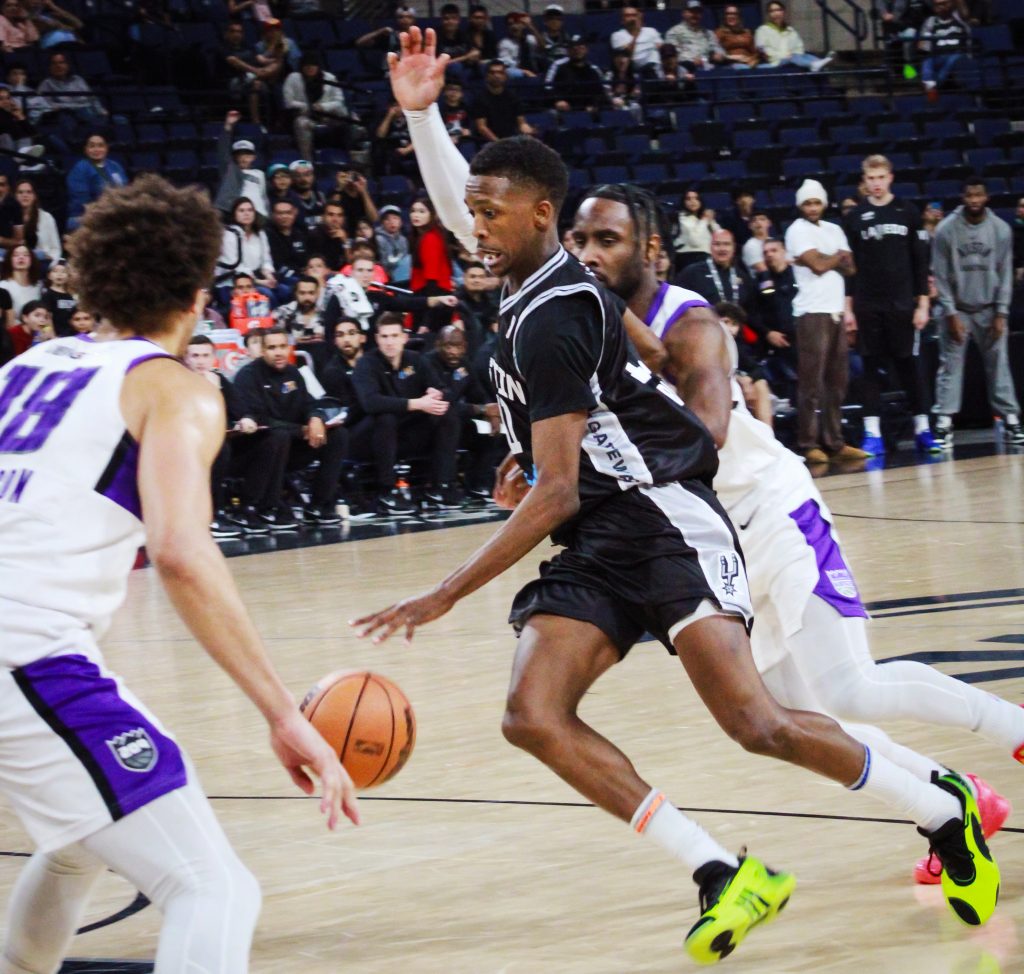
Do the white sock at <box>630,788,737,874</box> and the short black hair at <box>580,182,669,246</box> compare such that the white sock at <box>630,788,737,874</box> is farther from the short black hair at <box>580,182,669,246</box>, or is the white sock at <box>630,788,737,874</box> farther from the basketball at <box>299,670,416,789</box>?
the short black hair at <box>580,182,669,246</box>

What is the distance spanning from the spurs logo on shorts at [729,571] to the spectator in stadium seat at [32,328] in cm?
841

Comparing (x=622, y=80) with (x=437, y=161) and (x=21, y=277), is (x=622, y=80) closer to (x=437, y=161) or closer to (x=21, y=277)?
(x=21, y=277)

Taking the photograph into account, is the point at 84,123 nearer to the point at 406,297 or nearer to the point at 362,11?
the point at 406,297

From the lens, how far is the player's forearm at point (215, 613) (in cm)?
241

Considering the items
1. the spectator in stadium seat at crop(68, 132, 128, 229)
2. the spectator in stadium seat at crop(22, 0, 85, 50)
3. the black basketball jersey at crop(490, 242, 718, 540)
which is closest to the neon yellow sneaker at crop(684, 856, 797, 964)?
the black basketball jersey at crop(490, 242, 718, 540)

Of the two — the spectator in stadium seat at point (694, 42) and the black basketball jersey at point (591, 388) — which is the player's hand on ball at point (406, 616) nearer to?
the black basketball jersey at point (591, 388)

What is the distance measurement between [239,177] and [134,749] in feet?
40.1

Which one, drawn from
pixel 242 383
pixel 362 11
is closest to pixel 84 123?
pixel 242 383

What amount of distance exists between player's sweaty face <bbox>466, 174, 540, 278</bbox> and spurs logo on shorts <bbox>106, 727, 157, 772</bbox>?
1.49 meters

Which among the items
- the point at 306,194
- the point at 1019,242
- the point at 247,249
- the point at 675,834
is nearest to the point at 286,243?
the point at 247,249

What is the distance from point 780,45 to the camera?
21469mm

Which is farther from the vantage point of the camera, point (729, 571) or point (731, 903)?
point (729, 571)

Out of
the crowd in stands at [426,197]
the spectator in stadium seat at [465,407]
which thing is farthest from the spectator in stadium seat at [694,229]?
the spectator in stadium seat at [465,407]

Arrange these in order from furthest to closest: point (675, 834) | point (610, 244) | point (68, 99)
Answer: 1. point (68, 99)
2. point (610, 244)
3. point (675, 834)
